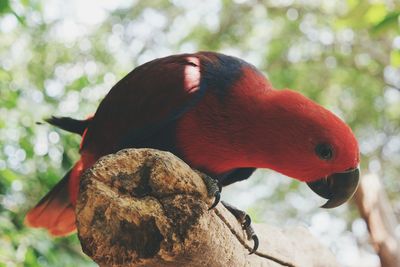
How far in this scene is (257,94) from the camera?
175 centimetres

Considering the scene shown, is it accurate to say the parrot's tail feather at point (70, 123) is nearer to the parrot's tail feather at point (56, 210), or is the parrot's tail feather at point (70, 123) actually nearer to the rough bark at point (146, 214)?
the parrot's tail feather at point (56, 210)

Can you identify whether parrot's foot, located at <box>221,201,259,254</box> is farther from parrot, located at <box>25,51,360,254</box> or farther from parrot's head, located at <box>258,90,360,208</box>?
parrot's head, located at <box>258,90,360,208</box>

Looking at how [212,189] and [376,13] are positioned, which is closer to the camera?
[212,189]

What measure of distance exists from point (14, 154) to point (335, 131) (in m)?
1.53

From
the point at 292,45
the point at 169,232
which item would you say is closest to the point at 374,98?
the point at 292,45

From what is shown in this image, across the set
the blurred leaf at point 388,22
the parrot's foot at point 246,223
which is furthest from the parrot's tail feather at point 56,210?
the blurred leaf at point 388,22

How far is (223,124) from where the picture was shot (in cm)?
167

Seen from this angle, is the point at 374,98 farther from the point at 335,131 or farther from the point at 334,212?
the point at 335,131

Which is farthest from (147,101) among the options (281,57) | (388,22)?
(281,57)

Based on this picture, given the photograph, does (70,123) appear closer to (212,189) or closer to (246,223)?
(246,223)

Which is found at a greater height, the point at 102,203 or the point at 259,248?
the point at 102,203

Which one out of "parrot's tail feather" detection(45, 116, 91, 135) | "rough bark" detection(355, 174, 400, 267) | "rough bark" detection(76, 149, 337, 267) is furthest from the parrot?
"rough bark" detection(355, 174, 400, 267)

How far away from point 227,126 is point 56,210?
919mm

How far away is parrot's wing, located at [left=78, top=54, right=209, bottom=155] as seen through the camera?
1693 millimetres
